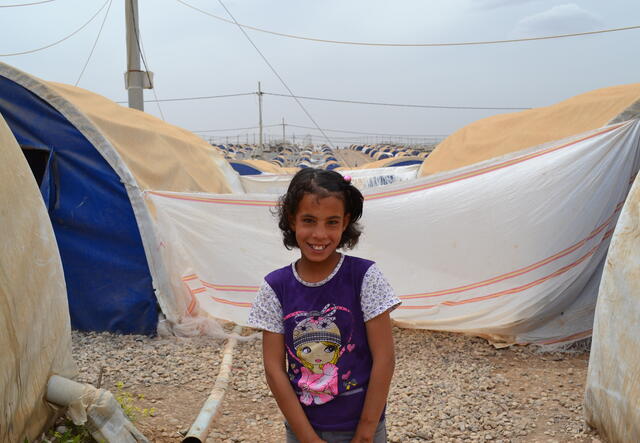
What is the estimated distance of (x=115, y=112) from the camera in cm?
582

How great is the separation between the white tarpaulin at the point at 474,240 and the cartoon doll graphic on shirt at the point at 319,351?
9.65ft

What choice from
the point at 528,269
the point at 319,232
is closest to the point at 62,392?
the point at 319,232

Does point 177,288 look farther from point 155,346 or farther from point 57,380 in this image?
point 57,380

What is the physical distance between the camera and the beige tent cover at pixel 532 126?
500 centimetres

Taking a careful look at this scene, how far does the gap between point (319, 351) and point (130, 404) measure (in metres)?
2.00

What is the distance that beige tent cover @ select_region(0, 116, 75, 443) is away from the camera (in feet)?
7.16

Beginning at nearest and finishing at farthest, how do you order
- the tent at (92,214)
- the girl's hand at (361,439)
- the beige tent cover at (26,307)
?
Answer: the girl's hand at (361,439)
the beige tent cover at (26,307)
the tent at (92,214)

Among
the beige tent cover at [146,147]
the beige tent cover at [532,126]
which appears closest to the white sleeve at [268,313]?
the beige tent cover at [146,147]

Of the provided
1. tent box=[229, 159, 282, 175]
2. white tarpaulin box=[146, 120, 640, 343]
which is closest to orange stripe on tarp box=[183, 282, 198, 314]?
white tarpaulin box=[146, 120, 640, 343]

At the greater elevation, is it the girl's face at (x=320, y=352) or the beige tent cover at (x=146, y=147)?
the beige tent cover at (x=146, y=147)

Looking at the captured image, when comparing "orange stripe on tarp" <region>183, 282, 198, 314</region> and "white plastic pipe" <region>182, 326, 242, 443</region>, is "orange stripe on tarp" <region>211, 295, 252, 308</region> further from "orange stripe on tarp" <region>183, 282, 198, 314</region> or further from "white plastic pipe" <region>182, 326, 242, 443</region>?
"white plastic pipe" <region>182, 326, 242, 443</region>

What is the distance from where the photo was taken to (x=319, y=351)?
1770 millimetres

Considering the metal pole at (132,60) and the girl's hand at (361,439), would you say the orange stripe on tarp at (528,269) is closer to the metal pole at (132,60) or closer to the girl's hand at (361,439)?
the girl's hand at (361,439)

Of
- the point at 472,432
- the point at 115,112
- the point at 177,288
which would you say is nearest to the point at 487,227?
the point at 472,432
